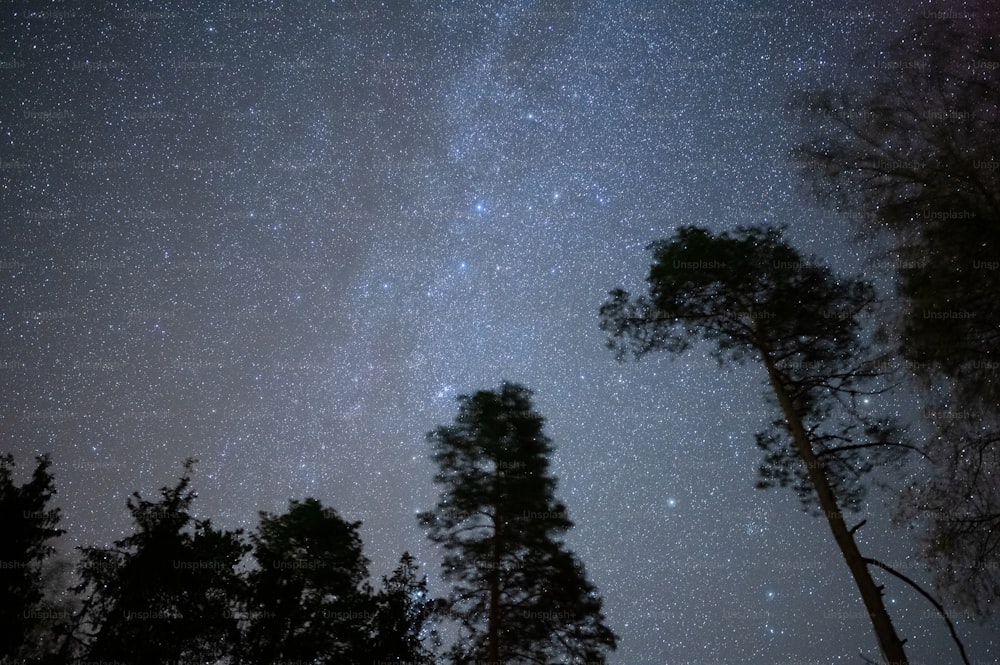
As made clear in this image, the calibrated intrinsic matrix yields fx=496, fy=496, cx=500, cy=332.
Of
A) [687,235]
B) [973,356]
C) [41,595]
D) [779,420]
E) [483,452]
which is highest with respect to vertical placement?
[687,235]

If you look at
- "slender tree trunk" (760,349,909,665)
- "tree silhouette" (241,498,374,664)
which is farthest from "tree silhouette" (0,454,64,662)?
"slender tree trunk" (760,349,909,665)

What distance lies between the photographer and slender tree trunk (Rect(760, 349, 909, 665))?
6.87 metres

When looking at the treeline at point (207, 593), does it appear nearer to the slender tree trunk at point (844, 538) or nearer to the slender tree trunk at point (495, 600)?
the slender tree trunk at point (495, 600)

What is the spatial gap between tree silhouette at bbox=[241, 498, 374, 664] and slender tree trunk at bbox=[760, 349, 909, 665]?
507 inches

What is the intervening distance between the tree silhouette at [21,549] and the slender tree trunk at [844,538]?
64.1 feet

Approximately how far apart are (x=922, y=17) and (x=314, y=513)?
19618 mm

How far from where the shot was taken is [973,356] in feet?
25.4

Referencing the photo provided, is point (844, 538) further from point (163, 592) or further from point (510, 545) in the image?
point (163, 592)

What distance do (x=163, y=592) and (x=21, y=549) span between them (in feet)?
18.3

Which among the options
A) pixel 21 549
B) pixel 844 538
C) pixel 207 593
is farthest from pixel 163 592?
Result: pixel 844 538

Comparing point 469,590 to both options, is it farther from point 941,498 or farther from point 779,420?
point 941,498

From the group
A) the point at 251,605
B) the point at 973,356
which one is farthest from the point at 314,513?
the point at 973,356

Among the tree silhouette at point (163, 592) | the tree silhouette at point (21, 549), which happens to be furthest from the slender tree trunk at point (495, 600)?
the tree silhouette at point (21, 549)

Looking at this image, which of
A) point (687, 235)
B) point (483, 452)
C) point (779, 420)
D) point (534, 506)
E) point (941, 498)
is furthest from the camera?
point (483, 452)
